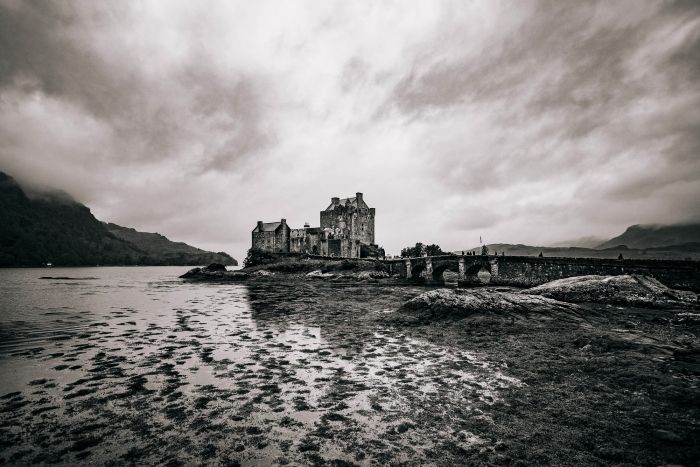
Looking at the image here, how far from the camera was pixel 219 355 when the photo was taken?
10.5 meters

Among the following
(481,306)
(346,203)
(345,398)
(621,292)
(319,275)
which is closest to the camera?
(345,398)

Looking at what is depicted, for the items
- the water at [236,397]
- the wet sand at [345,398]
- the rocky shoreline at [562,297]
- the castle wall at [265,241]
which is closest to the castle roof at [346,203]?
the castle wall at [265,241]

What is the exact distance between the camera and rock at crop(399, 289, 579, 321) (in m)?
16.9

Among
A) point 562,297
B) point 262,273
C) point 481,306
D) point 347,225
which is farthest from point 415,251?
point 481,306

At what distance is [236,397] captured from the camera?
7051mm

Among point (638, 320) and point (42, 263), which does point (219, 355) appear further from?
point (42, 263)

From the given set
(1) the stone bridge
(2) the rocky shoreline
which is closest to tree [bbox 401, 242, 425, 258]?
(1) the stone bridge

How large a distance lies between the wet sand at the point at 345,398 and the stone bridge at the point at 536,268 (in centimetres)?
2362

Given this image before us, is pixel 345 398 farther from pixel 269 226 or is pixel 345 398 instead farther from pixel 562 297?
pixel 269 226

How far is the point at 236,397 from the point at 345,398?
247 centimetres

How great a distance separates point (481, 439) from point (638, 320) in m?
17.3

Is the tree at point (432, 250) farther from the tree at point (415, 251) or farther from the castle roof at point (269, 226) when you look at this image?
the castle roof at point (269, 226)

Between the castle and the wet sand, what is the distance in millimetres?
72267

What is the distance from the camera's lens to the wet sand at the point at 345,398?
486cm
